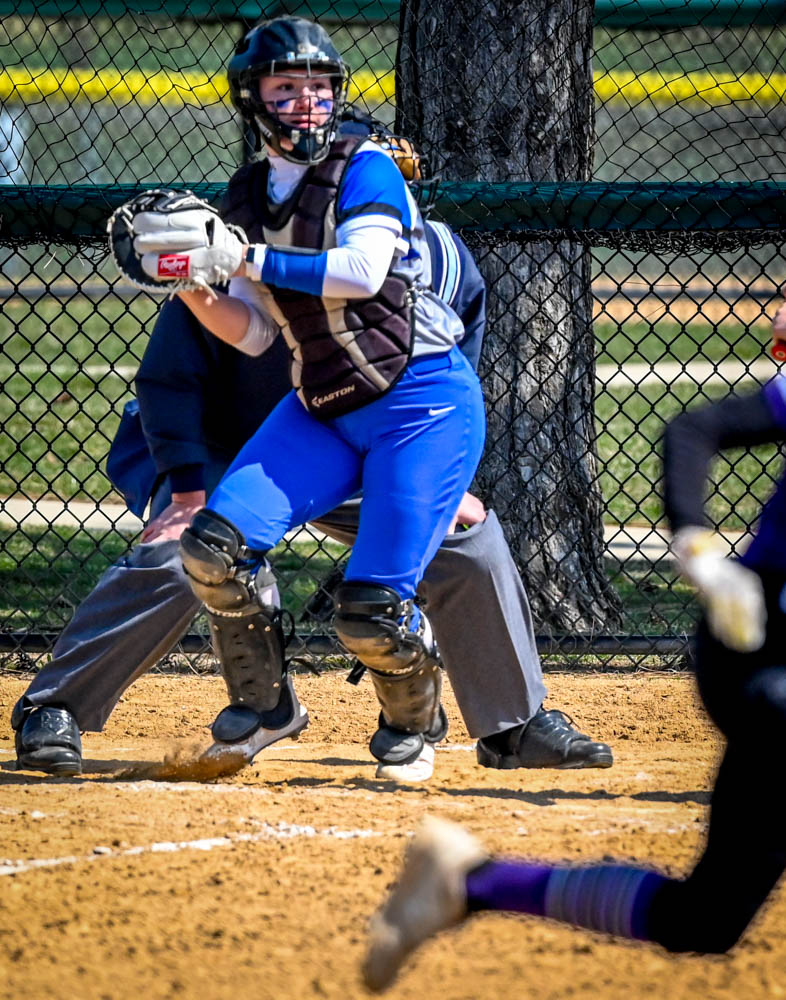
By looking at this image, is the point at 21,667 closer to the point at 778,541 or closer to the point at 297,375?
the point at 297,375

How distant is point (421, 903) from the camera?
2.16 metres

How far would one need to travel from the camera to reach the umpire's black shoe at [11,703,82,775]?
3.71 m

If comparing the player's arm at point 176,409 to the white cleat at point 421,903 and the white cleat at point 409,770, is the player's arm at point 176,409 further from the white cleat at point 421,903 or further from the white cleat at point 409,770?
the white cleat at point 421,903

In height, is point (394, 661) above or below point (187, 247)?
below

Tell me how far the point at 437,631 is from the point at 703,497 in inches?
71.4

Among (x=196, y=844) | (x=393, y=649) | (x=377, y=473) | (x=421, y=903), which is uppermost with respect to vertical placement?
(x=377, y=473)

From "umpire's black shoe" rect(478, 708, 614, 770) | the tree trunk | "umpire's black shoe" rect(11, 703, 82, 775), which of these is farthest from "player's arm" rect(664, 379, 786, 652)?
the tree trunk

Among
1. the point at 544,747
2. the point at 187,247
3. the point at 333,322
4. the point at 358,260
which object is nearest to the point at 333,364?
the point at 333,322

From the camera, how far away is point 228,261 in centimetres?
318

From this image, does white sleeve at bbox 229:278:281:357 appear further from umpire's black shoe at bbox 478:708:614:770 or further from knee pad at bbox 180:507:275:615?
umpire's black shoe at bbox 478:708:614:770

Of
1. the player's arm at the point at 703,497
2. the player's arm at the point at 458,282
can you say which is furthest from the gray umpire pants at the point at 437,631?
the player's arm at the point at 703,497

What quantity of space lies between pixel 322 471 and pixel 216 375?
0.76 meters

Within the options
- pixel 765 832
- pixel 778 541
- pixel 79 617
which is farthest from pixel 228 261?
pixel 765 832

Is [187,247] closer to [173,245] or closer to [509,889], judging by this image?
[173,245]
